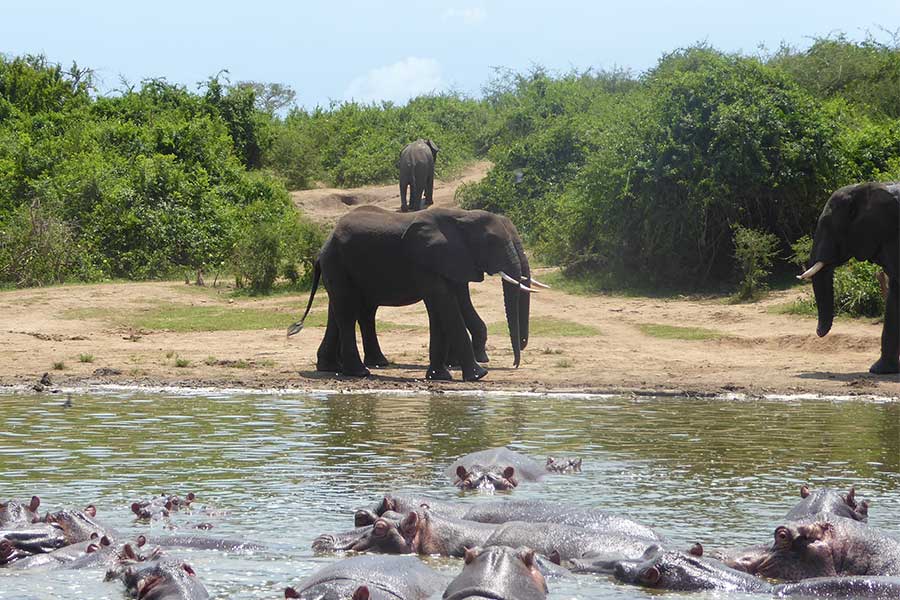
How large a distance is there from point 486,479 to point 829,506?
7.99 feet

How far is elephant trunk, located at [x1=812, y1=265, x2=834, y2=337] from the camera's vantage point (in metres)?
15.1

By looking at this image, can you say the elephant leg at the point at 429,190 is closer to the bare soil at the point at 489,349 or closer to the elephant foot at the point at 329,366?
the bare soil at the point at 489,349

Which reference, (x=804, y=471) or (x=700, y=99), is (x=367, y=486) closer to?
(x=804, y=471)

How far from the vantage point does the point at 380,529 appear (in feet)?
24.8

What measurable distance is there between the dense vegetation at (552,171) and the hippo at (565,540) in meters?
11.4

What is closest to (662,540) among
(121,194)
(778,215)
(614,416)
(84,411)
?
(614,416)

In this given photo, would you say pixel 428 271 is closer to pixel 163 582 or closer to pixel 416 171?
pixel 163 582

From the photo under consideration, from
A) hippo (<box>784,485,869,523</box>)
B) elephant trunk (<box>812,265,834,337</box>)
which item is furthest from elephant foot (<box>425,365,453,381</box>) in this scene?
hippo (<box>784,485,869,523</box>)

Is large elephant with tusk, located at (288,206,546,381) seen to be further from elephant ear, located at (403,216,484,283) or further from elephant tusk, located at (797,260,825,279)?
elephant tusk, located at (797,260,825,279)

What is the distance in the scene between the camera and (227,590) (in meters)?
7.06

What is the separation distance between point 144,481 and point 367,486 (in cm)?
160

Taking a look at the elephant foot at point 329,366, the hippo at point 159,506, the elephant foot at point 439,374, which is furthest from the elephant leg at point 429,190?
the hippo at point 159,506

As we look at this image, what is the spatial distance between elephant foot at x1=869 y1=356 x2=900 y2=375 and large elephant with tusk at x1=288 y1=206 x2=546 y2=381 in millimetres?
3855

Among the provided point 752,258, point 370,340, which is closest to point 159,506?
point 370,340
